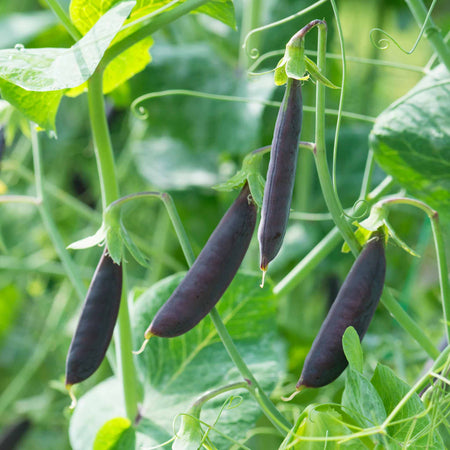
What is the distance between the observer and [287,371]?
102 centimetres

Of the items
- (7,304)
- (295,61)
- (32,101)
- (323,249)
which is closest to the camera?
(295,61)

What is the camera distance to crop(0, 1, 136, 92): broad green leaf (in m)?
0.45

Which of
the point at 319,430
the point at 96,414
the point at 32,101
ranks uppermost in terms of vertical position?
the point at 32,101

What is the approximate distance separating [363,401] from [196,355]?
0.25 m

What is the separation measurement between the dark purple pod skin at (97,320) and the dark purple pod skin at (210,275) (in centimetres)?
5

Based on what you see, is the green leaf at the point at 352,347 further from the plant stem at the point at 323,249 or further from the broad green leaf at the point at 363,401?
the plant stem at the point at 323,249

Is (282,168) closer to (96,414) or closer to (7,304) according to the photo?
(96,414)

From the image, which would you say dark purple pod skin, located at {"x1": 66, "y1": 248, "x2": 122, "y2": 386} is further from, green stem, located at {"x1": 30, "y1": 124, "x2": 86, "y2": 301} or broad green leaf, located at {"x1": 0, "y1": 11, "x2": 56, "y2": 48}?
broad green leaf, located at {"x1": 0, "y1": 11, "x2": 56, "y2": 48}

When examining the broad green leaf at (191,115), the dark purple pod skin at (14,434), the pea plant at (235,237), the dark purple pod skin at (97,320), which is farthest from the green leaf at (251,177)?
the dark purple pod skin at (14,434)

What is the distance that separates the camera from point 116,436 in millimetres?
613

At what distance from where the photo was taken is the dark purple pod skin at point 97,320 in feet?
1.67

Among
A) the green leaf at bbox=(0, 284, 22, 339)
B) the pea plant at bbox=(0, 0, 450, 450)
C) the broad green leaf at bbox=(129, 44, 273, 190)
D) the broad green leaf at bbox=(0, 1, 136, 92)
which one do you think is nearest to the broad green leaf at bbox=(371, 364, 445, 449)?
the pea plant at bbox=(0, 0, 450, 450)

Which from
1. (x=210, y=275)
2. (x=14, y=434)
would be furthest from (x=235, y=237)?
(x=14, y=434)

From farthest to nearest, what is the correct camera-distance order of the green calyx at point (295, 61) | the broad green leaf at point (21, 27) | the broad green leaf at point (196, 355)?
1. the broad green leaf at point (21, 27)
2. the broad green leaf at point (196, 355)
3. the green calyx at point (295, 61)
